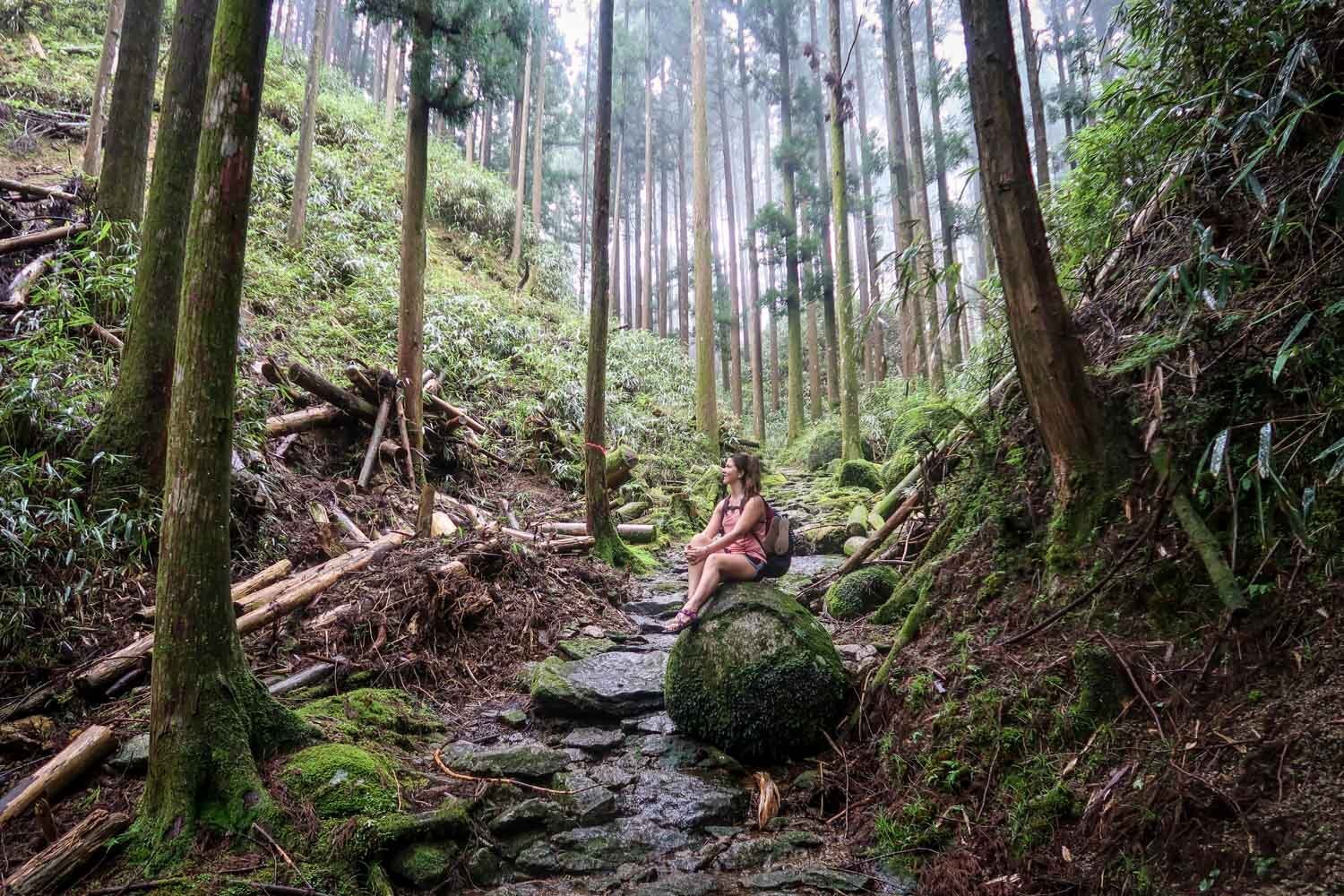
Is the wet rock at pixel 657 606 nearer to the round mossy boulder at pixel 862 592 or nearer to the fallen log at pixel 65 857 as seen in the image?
the round mossy boulder at pixel 862 592

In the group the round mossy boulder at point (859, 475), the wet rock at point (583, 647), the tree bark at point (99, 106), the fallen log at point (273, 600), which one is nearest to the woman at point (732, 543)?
the wet rock at point (583, 647)

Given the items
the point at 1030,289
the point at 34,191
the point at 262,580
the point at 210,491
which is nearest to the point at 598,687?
the point at 262,580

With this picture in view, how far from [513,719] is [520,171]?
21.9 m

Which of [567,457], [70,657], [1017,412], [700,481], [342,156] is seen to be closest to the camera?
[70,657]

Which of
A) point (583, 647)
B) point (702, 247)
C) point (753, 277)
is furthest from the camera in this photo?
point (753, 277)

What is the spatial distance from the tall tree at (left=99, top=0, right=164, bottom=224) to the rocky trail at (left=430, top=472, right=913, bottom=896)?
20.7 ft

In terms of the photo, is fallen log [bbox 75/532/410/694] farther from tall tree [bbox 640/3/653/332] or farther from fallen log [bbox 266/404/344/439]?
tall tree [bbox 640/3/653/332]

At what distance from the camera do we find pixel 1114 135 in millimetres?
4383

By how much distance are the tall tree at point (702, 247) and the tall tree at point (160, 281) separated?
11.1m

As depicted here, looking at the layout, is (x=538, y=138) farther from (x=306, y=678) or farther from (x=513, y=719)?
(x=513, y=719)

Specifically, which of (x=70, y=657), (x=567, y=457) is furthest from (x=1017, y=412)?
(x=567, y=457)

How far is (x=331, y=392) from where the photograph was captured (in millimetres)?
7668

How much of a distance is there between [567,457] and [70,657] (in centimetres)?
757

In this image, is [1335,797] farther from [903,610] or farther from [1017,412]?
[903,610]
